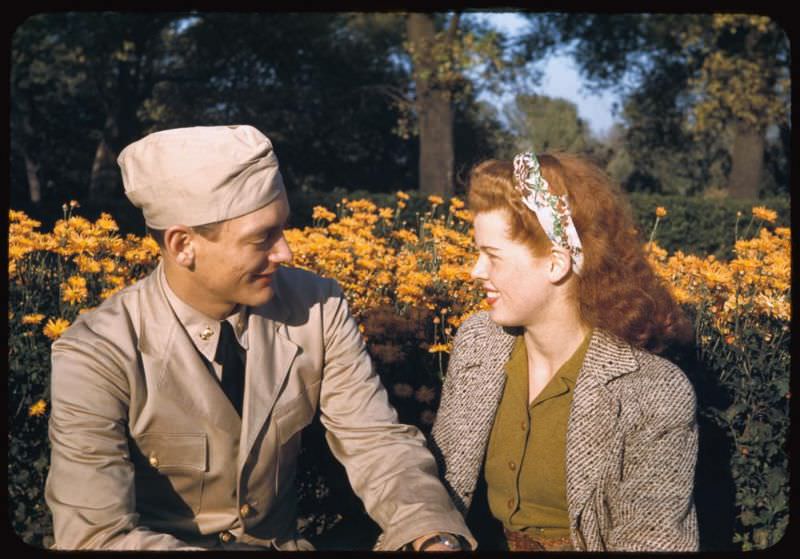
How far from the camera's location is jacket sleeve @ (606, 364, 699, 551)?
2.26 meters

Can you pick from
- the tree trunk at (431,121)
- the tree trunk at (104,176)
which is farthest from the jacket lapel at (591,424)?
the tree trunk at (104,176)

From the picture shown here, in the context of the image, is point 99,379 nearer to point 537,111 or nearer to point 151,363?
point 151,363

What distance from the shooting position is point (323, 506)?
3.26 metres

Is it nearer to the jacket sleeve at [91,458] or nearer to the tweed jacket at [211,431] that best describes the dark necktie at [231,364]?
the tweed jacket at [211,431]

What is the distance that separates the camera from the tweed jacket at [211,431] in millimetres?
2049

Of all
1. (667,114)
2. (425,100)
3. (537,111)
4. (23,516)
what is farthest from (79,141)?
(23,516)

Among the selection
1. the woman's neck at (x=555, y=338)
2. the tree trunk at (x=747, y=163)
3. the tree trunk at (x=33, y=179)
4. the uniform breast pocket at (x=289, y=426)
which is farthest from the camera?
the tree trunk at (x=33, y=179)

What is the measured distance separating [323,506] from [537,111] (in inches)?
1146

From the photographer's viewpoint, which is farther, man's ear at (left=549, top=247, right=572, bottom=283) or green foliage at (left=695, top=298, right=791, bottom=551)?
green foliage at (left=695, top=298, right=791, bottom=551)

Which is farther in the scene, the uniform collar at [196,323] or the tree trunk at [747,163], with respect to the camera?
the tree trunk at [747,163]

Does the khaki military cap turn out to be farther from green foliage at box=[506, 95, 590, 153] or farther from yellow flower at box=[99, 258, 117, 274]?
green foliage at box=[506, 95, 590, 153]

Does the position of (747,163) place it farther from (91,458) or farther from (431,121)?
(91,458)

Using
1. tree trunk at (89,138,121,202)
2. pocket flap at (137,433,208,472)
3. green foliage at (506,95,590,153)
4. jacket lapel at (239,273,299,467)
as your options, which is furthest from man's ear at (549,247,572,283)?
green foliage at (506,95,590,153)

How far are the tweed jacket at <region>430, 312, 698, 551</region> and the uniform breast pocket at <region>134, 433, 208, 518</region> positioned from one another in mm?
733
